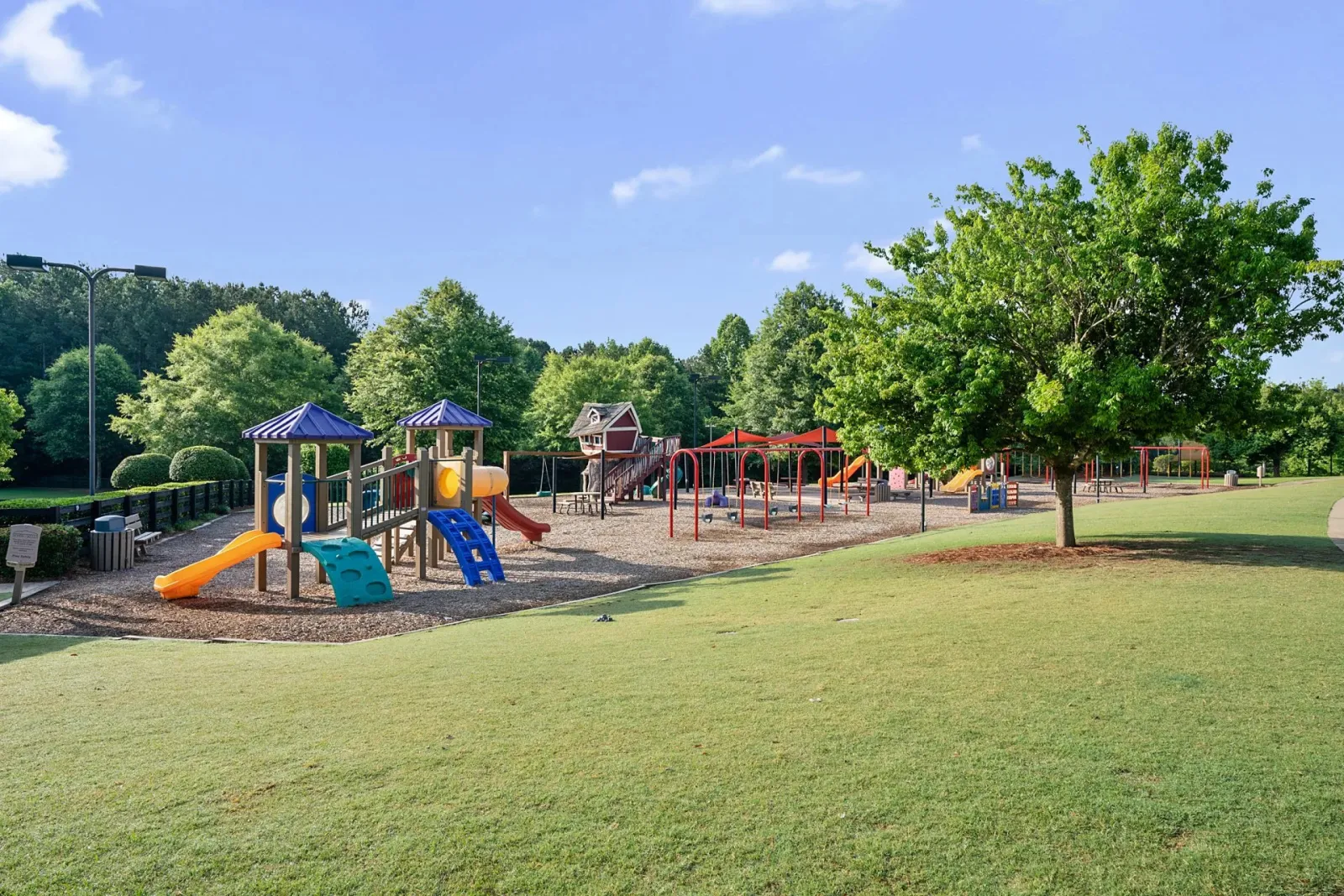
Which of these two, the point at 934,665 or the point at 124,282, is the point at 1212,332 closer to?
the point at 934,665

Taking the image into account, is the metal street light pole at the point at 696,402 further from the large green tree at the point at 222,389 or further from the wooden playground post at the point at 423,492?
the wooden playground post at the point at 423,492

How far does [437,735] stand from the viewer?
6176 millimetres

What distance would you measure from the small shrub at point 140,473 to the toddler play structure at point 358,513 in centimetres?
2133

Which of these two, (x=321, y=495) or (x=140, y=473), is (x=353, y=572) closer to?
(x=321, y=495)

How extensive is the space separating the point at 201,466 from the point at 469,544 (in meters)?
24.0

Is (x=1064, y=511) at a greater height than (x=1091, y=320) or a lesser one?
lesser

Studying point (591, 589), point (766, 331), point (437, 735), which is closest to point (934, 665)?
point (437, 735)

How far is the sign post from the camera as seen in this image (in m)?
14.1

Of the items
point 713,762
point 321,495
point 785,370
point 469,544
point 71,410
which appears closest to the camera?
point 713,762

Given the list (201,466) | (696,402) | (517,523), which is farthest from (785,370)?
(517,523)

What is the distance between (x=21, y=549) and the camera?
14.2 meters

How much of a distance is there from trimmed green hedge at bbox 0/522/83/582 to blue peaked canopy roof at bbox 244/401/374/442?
4831 millimetres

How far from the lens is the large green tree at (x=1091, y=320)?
1456cm

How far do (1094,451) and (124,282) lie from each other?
267ft
